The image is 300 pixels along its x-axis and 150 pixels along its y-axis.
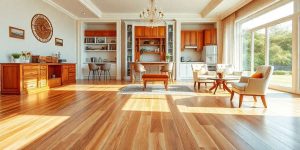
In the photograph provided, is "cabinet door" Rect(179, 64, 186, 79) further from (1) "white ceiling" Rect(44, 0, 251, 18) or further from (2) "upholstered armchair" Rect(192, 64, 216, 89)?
(2) "upholstered armchair" Rect(192, 64, 216, 89)

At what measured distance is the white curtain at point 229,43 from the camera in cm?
994

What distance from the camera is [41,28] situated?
800 centimetres

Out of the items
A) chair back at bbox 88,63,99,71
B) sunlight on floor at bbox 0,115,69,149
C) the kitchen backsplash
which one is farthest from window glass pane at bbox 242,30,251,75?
sunlight on floor at bbox 0,115,69,149

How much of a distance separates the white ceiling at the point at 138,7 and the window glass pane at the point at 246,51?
1106mm

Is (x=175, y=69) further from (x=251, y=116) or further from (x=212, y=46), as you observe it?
(x=251, y=116)

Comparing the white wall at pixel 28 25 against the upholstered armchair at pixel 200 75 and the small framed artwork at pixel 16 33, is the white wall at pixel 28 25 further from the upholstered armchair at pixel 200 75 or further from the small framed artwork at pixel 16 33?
the upholstered armchair at pixel 200 75

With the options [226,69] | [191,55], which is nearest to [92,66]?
[191,55]

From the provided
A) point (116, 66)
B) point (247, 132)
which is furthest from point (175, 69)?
point (247, 132)

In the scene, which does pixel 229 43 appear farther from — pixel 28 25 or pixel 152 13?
pixel 28 25

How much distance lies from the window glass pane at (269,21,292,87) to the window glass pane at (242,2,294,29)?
267mm

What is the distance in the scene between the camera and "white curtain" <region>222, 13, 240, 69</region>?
9.94 meters

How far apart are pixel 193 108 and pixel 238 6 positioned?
600 centimetres

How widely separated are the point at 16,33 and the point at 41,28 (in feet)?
4.65

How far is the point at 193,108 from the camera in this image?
4277mm
